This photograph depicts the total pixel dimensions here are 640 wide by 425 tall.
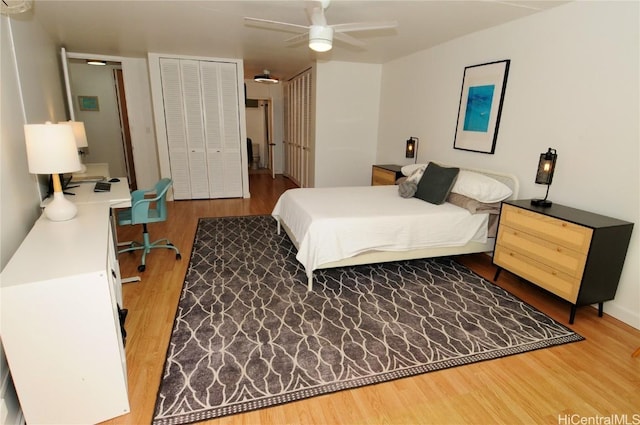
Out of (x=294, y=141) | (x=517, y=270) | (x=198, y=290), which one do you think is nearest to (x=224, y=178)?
(x=294, y=141)

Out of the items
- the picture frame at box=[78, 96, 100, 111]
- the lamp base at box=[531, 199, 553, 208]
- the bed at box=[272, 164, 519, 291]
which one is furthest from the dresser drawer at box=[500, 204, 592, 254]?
the picture frame at box=[78, 96, 100, 111]

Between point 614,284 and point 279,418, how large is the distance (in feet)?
8.64

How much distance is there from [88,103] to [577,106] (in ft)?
→ 25.1

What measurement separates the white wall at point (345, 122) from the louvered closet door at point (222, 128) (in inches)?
56.9

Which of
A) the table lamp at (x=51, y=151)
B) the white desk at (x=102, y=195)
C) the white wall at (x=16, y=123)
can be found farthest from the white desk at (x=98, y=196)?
the table lamp at (x=51, y=151)

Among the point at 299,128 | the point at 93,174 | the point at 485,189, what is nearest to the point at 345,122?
the point at 299,128

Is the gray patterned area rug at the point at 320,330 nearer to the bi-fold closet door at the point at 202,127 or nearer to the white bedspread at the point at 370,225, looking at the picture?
the white bedspread at the point at 370,225

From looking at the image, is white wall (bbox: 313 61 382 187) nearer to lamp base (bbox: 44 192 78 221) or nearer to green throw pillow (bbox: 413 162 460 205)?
green throw pillow (bbox: 413 162 460 205)

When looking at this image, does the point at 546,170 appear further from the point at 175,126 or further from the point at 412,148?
the point at 175,126

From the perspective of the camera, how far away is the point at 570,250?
7.97ft

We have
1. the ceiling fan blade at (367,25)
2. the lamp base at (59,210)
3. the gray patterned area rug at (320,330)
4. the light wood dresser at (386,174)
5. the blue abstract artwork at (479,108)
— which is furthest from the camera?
the light wood dresser at (386,174)

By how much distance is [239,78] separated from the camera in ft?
18.6

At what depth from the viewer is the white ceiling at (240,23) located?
9.64 feet

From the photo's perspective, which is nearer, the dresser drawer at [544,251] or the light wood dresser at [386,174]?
the dresser drawer at [544,251]
